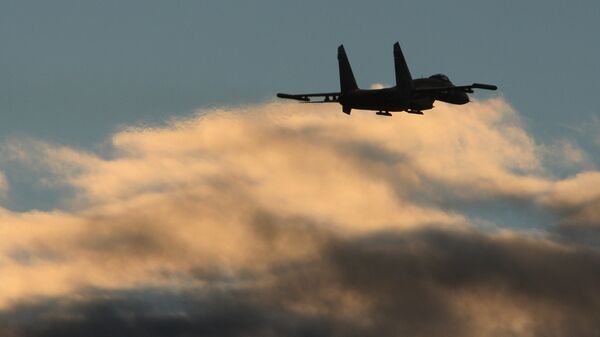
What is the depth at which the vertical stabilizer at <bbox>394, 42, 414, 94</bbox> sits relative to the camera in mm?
159125

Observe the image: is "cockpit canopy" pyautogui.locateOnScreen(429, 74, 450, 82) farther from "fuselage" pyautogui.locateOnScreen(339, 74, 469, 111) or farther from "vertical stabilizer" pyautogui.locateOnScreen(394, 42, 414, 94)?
"vertical stabilizer" pyautogui.locateOnScreen(394, 42, 414, 94)

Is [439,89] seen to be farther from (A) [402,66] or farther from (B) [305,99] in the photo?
(B) [305,99]

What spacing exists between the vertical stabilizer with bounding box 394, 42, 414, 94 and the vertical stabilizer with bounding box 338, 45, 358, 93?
6.19m

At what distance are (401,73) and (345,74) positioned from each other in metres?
8.45

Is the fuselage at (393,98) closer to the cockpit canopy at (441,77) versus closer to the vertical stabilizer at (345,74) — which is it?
the vertical stabilizer at (345,74)

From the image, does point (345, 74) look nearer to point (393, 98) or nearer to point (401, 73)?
point (401, 73)

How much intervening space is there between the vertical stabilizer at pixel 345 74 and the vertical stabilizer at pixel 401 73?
6.19 meters

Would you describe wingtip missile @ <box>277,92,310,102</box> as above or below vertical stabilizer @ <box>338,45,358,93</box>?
below

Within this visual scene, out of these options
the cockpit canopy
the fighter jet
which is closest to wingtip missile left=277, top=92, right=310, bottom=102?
the fighter jet

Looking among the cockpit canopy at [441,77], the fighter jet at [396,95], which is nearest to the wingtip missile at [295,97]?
the fighter jet at [396,95]

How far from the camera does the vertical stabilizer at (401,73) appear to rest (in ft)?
522

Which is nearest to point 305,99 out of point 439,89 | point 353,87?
point 353,87

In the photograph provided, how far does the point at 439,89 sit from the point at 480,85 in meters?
8.90

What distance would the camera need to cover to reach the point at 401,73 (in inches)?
6275
